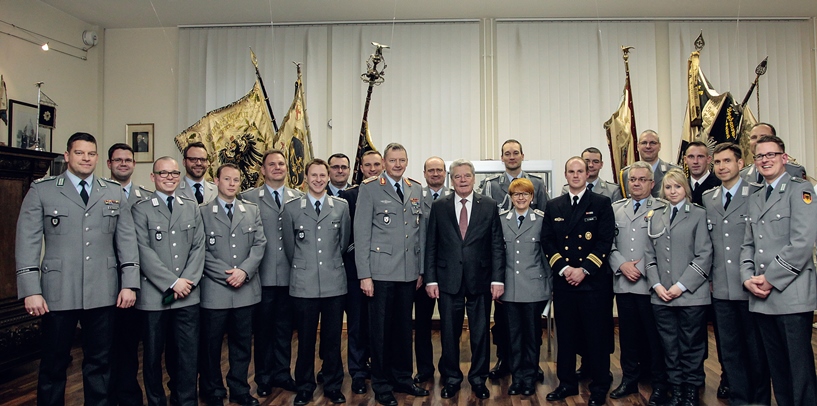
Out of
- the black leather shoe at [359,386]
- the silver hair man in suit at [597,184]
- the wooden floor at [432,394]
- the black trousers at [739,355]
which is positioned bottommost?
the wooden floor at [432,394]

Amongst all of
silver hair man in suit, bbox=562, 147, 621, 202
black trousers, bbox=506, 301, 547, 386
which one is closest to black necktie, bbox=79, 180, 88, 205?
black trousers, bbox=506, 301, 547, 386

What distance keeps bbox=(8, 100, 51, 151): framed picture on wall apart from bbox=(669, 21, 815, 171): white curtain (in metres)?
7.19

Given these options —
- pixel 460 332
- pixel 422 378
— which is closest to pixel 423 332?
pixel 422 378

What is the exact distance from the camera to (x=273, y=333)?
396 centimetres

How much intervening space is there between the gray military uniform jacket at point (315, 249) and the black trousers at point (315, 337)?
8cm

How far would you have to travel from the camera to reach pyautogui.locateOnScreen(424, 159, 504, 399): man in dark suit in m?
3.75

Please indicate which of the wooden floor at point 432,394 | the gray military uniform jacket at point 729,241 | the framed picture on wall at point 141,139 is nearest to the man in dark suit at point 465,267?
the wooden floor at point 432,394

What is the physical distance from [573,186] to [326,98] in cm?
433

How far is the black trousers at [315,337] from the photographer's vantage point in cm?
369

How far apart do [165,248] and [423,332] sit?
179cm

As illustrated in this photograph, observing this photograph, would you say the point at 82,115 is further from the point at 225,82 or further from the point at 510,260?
the point at 510,260

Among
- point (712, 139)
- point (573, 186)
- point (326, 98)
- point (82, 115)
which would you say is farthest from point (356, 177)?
point (82, 115)

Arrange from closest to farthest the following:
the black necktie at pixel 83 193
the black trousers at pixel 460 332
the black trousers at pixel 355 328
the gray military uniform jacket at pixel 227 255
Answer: the black necktie at pixel 83 193 → the gray military uniform jacket at pixel 227 255 → the black trousers at pixel 460 332 → the black trousers at pixel 355 328

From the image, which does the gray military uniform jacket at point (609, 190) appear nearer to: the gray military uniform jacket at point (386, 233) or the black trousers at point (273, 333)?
the gray military uniform jacket at point (386, 233)
